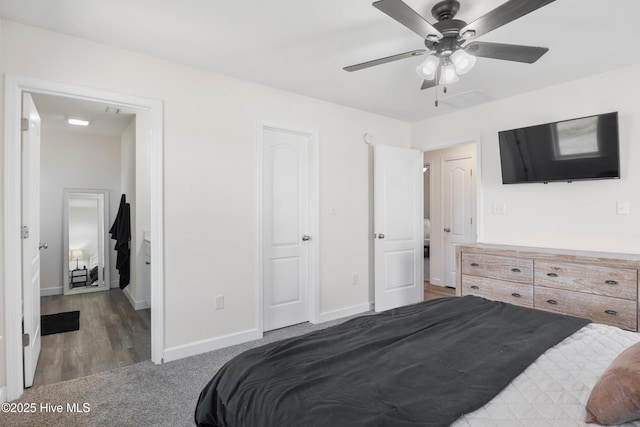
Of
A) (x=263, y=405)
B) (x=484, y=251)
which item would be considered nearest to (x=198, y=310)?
(x=263, y=405)

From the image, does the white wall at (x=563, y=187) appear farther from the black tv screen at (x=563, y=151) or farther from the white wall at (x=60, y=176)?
the white wall at (x=60, y=176)

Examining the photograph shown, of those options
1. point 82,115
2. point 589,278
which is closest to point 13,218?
point 82,115

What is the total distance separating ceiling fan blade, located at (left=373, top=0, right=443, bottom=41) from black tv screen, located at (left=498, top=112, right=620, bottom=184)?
1.96 metres

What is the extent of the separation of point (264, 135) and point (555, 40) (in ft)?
8.15

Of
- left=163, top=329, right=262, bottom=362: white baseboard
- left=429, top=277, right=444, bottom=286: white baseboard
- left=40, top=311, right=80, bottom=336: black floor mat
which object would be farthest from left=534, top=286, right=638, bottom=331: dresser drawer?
left=40, top=311, right=80, bottom=336: black floor mat

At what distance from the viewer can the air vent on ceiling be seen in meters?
3.46

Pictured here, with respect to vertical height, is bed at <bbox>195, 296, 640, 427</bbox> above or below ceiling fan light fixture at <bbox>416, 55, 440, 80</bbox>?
below

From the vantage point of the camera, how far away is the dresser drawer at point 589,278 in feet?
8.16

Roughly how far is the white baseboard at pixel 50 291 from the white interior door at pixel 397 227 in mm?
4585

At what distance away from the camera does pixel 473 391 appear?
1.09 m

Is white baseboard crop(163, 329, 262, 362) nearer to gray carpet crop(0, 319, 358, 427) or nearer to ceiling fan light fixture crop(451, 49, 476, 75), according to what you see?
gray carpet crop(0, 319, 358, 427)

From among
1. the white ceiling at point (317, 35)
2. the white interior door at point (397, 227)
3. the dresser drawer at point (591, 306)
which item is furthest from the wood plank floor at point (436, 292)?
the white ceiling at point (317, 35)

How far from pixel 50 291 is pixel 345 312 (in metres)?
4.31

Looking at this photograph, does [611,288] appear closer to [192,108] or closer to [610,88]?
[610,88]
